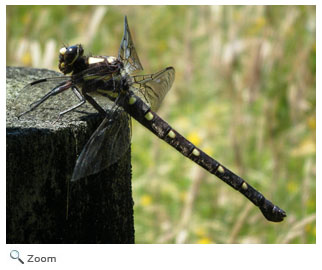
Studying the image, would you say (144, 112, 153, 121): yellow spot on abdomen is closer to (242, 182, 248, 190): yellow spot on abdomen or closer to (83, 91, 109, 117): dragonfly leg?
(83, 91, 109, 117): dragonfly leg

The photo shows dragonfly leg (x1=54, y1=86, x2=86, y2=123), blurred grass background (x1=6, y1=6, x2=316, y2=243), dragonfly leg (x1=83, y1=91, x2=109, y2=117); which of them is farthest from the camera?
blurred grass background (x1=6, y1=6, x2=316, y2=243)

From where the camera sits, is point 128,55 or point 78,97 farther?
point 128,55

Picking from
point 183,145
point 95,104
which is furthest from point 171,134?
point 95,104

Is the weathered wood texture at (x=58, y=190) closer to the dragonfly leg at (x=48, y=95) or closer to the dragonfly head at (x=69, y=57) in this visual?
the dragonfly leg at (x=48, y=95)

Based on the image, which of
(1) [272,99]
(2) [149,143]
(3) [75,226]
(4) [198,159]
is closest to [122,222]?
(3) [75,226]

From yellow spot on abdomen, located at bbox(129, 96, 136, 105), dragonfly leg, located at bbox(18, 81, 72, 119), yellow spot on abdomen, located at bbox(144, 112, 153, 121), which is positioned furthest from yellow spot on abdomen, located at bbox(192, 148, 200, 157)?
dragonfly leg, located at bbox(18, 81, 72, 119)

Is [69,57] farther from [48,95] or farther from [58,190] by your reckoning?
[58,190]

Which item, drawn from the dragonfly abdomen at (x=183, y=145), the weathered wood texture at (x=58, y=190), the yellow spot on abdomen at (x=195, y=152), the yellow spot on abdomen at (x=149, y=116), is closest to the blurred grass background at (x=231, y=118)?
the dragonfly abdomen at (x=183, y=145)
